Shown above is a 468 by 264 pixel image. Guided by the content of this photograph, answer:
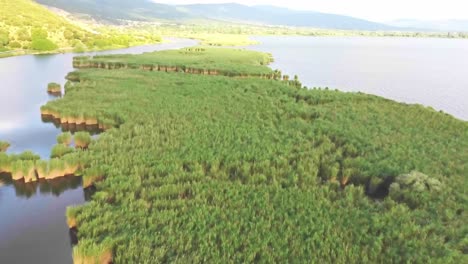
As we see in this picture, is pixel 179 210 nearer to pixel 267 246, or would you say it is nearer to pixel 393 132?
pixel 267 246

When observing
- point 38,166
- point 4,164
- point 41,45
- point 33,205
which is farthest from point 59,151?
point 41,45

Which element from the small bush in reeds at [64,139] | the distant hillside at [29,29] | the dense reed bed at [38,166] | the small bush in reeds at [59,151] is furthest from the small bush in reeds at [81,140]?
the distant hillside at [29,29]

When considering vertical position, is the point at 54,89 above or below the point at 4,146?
above

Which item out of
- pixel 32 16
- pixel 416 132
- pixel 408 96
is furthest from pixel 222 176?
pixel 32 16

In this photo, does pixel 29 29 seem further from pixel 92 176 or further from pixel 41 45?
pixel 92 176

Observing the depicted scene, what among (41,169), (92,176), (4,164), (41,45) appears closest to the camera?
(92,176)

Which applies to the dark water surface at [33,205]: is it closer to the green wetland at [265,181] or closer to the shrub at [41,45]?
the green wetland at [265,181]

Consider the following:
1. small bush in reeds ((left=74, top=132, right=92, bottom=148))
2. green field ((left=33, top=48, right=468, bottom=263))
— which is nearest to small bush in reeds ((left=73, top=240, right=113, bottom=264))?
green field ((left=33, top=48, right=468, bottom=263))

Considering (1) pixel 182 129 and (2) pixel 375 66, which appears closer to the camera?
(1) pixel 182 129
